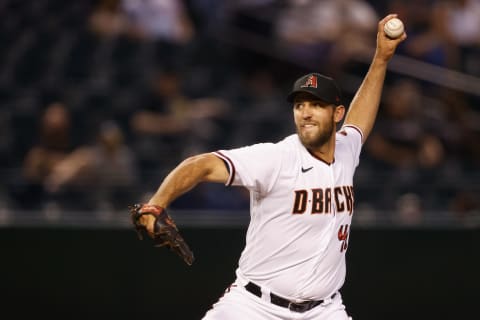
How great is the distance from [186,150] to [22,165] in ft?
4.42

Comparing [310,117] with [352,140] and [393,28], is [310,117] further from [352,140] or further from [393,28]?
[393,28]

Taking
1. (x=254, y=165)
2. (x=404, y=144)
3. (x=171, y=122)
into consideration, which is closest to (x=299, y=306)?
(x=254, y=165)

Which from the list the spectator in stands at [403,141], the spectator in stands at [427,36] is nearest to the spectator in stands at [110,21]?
the spectator in stands at [427,36]

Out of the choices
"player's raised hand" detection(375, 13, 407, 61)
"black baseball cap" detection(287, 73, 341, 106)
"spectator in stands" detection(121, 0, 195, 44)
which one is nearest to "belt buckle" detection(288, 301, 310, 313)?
"black baseball cap" detection(287, 73, 341, 106)

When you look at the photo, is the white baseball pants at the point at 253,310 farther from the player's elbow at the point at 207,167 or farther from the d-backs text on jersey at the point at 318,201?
the player's elbow at the point at 207,167

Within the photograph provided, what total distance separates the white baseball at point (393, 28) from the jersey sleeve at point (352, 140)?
0.53 meters

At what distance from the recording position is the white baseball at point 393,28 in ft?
15.9

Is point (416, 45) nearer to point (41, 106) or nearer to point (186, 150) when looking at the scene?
point (186, 150)

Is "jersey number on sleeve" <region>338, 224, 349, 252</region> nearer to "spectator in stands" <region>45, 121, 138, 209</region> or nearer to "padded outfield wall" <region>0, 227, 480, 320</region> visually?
"padded outfield wall" <region>0, 227, 480, 320</region>

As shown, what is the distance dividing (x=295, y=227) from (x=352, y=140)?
0.75 m

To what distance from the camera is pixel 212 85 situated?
8883 mm

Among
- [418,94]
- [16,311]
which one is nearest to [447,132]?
[418,94]

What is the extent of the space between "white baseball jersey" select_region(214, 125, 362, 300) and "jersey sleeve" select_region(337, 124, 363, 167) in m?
0.35

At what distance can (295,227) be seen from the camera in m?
4.16
